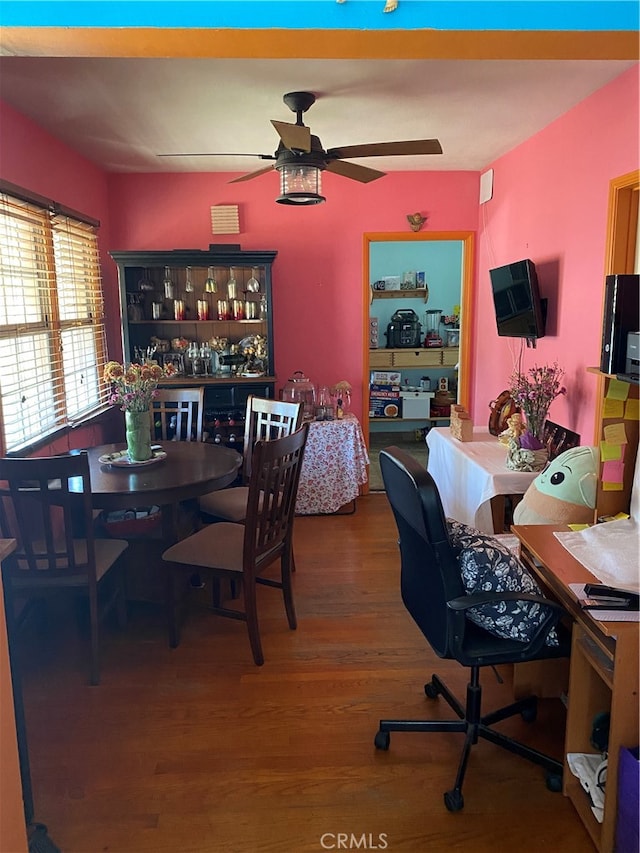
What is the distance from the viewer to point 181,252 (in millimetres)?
4504

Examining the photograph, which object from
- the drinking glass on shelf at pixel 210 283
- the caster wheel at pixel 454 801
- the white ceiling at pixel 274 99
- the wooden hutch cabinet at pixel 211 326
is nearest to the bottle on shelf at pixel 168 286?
the wooden hutch cabinet at pixel 211 326

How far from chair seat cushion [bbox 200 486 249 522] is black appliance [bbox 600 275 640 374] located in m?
1.99

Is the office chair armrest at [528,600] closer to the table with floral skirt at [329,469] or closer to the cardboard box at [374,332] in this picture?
the table with floral skirt at [329,469]

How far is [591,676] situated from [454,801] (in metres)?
0.57

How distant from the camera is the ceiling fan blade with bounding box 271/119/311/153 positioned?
258cm

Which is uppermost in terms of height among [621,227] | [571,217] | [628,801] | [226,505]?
[571,217]

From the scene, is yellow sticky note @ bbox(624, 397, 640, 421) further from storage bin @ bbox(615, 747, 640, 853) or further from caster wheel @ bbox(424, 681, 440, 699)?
caster wheel @ bbox(424, 681, 440, 699)

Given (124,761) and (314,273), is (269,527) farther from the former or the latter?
(314,273)

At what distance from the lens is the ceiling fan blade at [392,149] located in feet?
9.44

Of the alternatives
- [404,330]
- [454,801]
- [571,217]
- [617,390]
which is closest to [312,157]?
[571,217]

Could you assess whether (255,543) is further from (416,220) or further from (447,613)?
(416,220)

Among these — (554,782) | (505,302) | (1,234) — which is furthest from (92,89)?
(554,782)

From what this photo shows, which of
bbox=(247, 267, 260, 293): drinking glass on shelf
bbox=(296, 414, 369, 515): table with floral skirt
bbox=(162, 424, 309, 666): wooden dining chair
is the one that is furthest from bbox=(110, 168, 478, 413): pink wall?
bbox=(162, 424, 309, 666): wooden dining chair

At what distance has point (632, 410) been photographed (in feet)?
7.27
